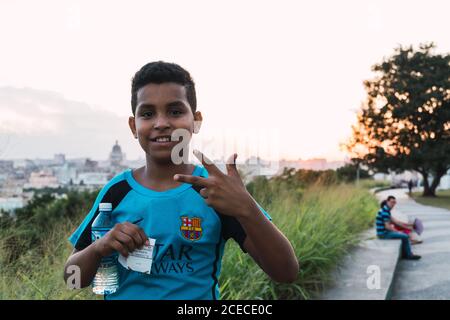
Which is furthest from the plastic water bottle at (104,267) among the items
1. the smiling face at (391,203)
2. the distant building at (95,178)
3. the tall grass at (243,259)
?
the smiling face at (391,203)

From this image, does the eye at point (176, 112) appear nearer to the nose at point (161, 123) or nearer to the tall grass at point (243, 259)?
the nose at point (161, 123)

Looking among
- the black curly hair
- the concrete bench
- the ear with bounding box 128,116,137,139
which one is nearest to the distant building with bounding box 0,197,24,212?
the concrete bench

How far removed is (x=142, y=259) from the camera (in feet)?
4.77

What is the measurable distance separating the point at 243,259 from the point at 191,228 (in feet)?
10.1

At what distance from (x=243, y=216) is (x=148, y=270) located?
1.08ft

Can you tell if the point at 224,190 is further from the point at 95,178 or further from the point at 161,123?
Result: the point at 95,178

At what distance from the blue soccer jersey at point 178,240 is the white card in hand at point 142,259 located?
43 millimetres

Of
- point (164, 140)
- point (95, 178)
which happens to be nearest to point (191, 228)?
point (164, 140)

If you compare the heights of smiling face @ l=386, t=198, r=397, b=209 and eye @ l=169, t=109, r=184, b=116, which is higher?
eye @ l=169, t=109, r=184, b=116

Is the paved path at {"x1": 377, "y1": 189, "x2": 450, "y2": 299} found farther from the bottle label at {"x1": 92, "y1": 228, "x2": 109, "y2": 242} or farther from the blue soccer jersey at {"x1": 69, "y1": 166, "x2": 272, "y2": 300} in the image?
the bottle label at {"x1": 92, "y1": 228, "x2": 109, "y2": 242}

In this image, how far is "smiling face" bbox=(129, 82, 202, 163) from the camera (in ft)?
5.06

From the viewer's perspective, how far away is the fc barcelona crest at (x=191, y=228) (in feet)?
4.96

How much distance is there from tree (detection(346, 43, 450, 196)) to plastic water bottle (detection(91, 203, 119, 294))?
30162mm
